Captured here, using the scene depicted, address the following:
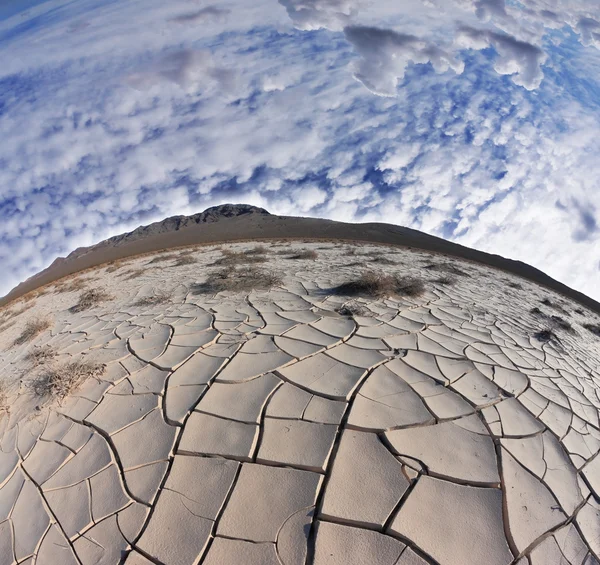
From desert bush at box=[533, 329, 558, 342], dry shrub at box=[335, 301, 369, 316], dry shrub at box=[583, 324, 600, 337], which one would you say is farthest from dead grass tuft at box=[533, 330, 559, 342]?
dry shrub at box=[583, 324, 600, 337]

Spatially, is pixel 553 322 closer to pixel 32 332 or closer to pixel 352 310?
pixel 352 310

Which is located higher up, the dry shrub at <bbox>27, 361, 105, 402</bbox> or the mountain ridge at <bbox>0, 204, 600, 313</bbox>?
the dry shrub at <bbox>27, 361, 105, 402</bbox>

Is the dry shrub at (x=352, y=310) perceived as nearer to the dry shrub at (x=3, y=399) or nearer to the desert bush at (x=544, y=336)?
the desert bush at (x=544, y=336)

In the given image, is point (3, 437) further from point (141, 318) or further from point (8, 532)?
point (141, 318)

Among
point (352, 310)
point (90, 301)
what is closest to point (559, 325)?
point (352, 310)

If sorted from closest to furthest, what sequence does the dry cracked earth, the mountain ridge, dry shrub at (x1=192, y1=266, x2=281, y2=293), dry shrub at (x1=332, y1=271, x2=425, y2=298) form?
the dry cracked earth
dry shrub at (x1=332, y1=271, x2=425, y2=298)
dry shrub at (x1=192, y1=266, x2=281, y2=293)
the mountain ridge

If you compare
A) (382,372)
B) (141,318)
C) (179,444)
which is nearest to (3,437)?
(179,444)

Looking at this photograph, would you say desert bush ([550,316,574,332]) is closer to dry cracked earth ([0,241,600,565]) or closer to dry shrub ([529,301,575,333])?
dry shrub ([529,301,575,333])
